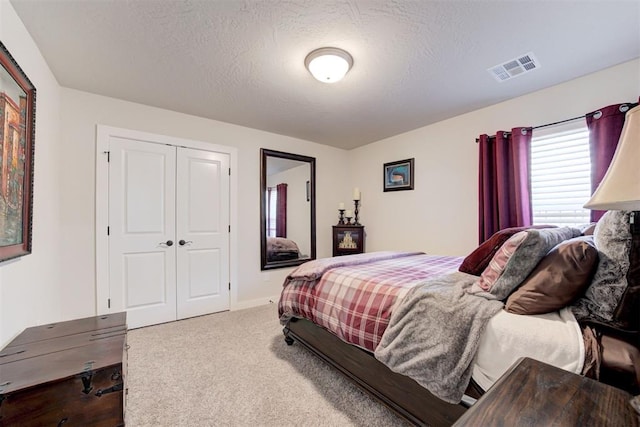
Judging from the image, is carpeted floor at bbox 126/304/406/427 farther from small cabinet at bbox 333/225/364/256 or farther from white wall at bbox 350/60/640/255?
white wall at bbox 350/60/640/255

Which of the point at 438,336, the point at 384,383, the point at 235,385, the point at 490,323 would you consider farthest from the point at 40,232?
the point at 490,323

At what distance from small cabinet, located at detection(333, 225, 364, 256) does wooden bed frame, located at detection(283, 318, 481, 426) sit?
7.17ft

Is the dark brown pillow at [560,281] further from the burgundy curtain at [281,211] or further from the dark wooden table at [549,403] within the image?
the burgundy curtain at [281,211]

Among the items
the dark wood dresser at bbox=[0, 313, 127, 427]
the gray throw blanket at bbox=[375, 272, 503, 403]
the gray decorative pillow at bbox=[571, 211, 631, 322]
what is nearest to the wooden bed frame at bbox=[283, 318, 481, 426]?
the gray throw blanket at bbox=[375, 272, 503, 403]

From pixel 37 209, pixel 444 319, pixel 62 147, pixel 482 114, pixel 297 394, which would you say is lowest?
pixel 297 394

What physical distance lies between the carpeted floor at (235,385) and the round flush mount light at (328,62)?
2.29 metres

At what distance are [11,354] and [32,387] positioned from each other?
0.47m

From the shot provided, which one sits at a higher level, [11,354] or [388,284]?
[388,284]

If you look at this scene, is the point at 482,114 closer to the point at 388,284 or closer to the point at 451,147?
the point at 451,147

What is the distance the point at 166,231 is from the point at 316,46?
2.50 meters

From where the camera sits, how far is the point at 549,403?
72 cm

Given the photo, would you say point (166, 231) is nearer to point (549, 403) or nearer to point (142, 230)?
point (142, 230)

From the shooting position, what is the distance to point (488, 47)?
197 centimetres

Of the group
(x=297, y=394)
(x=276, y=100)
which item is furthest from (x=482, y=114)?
(x=297, y=394)
